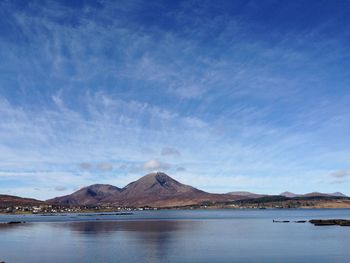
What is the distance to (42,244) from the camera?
279 ft

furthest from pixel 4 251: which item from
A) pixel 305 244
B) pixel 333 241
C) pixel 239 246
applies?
pixel 333 241

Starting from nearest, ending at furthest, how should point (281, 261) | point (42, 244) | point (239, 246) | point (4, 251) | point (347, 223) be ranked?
point (281, 261) < point (4, 251) < point (239, 246) < point (42, 244) < point (347, 223)

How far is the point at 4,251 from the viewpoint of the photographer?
240 ft

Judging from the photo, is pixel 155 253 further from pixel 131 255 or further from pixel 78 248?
pixel 78 248

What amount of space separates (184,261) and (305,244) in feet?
107

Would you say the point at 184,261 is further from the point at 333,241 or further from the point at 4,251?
the point at 333,241

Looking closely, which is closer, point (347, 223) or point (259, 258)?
point (259, 258)

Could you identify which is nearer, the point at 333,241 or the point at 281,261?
the point at 281,261

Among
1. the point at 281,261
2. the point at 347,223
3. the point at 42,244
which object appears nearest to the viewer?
the point at 281,261

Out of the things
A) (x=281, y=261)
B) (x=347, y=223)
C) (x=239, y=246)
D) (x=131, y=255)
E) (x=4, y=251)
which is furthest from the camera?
(x=347, y=223)

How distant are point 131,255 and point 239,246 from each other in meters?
23.1

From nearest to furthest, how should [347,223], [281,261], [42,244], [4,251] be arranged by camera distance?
1. [281,261]
2. [4,251]
3. [42,244]
4. [347,223]

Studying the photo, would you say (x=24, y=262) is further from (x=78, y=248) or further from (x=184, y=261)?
(x=184, y=261)

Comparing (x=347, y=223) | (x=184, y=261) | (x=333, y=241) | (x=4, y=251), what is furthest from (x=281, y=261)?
(x=347, y=223)
